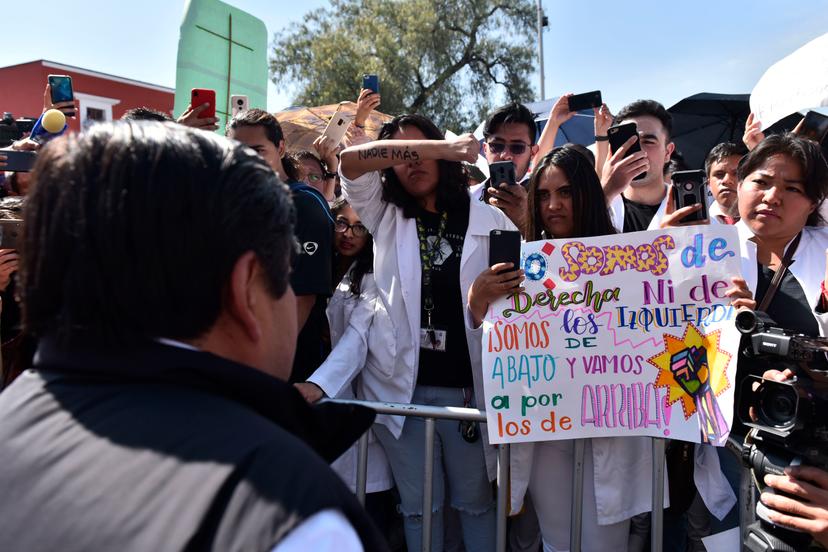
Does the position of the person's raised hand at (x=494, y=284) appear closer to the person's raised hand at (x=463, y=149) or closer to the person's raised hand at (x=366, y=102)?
the person's raised hand at (x=463, y=149)

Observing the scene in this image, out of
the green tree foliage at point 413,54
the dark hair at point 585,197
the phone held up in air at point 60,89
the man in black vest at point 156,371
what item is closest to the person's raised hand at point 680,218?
the dark hair at point 585,197

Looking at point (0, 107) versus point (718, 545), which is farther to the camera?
point (0, 107)

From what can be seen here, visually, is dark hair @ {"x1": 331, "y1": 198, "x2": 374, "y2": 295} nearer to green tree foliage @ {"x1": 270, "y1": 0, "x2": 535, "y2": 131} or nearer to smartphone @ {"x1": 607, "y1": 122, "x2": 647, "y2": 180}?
smartphone @ {"x1": 607, "y1": 122, "x2": 647, "y2": 180}

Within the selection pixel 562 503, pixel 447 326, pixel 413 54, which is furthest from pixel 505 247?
pixel 413 54

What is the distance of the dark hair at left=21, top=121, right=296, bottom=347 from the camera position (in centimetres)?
85

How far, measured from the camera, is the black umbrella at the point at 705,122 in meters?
7.06

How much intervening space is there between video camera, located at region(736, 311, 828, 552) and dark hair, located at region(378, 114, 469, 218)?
1354mm

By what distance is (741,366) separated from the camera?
2.15 metres

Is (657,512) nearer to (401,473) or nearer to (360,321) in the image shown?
(401,473)

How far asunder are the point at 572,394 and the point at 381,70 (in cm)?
2139

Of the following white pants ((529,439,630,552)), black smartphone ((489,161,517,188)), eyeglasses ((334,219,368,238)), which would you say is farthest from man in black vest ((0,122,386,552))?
eyeglasses ((334,219,368,238))

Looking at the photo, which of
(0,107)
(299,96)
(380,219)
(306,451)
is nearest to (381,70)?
(299,96)

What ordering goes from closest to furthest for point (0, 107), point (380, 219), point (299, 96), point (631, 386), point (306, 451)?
point (306, 451) → point (631, 386) → point (380, 219) → point (0, 107) → point (299, 96)

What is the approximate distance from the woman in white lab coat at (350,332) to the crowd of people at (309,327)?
0.03 ft
